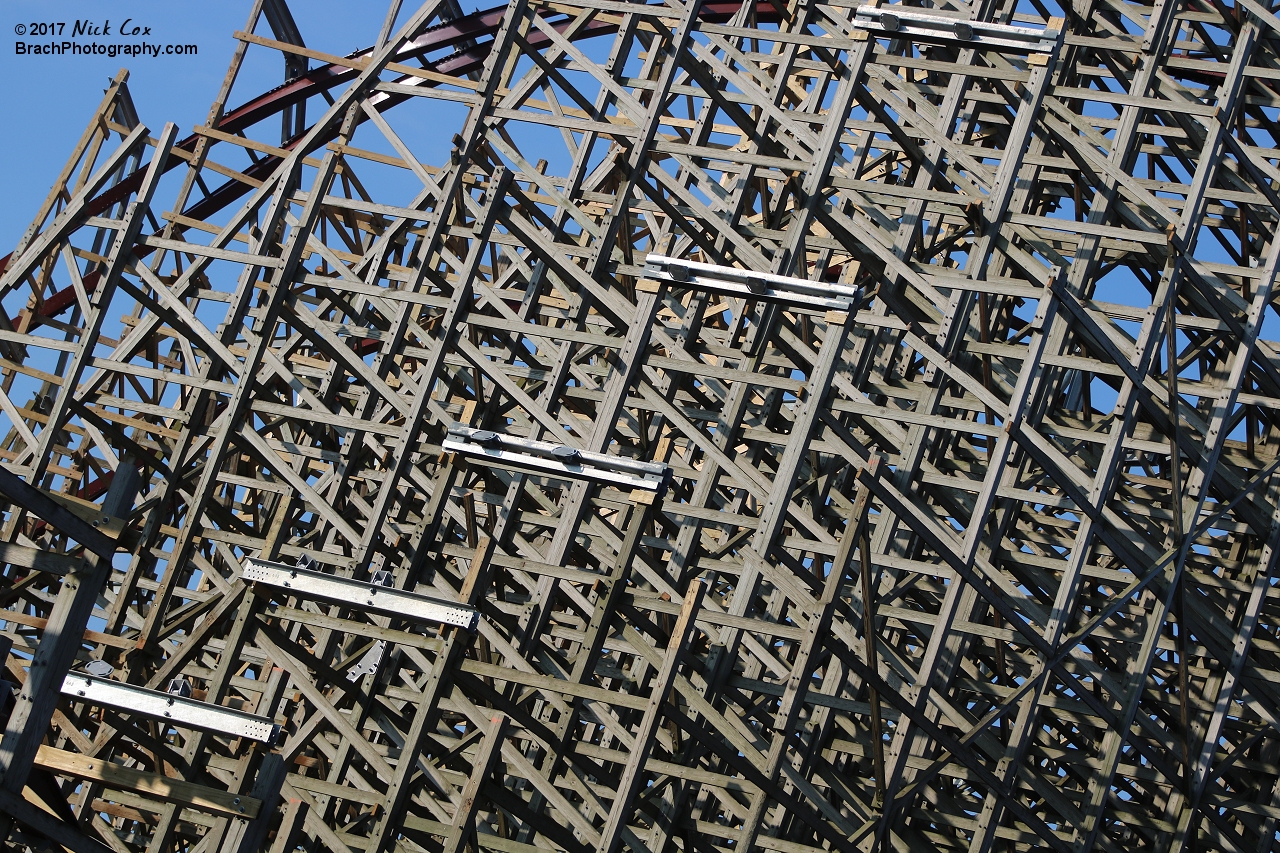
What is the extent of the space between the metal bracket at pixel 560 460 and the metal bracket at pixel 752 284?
1387 mm

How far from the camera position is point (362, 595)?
34.8 feet

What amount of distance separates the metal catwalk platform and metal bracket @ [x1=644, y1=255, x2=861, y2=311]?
32 millimetres

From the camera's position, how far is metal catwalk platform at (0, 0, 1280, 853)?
1095cm

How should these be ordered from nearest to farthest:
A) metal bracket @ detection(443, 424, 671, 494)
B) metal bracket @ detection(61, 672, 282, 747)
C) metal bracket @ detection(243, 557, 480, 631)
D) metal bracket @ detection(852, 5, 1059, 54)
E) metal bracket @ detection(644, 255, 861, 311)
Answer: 1. metal bracket @ detection(61, 672, 282, 747)
2. metal bracket @ detection(243, 557, 480, 631)
3. metal bracket @ detection(443, 424, 671, 494)
4. metal bracket @ detection(644, 255, 861, 311)
5. metal bracket @ detection(852, 5, 1059, 54)

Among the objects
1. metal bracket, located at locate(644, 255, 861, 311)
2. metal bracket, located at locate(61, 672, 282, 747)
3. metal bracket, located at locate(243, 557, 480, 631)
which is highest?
metal bracket, located at locate(644, 255, 861, 311)

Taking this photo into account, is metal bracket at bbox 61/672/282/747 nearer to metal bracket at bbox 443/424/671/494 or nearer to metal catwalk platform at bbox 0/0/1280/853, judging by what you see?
metal catwalk platform at bbox 0/0/1280/853

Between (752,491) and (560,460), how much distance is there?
1.37 m

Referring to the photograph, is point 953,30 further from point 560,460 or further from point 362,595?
point 362,595

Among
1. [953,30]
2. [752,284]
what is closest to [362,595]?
[752,284]

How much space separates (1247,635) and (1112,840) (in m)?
3.61

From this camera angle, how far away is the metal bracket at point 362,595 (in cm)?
1042

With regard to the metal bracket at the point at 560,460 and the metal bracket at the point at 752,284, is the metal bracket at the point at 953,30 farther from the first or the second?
the metal bracket at the point at 560,460

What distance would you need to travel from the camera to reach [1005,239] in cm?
1217

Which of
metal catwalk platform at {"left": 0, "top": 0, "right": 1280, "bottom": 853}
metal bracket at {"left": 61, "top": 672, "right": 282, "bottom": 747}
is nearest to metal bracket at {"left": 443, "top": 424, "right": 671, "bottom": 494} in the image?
metal catwalk platform at {"left": 0, "top": 0, "right": 1280, "bottom": 853}
